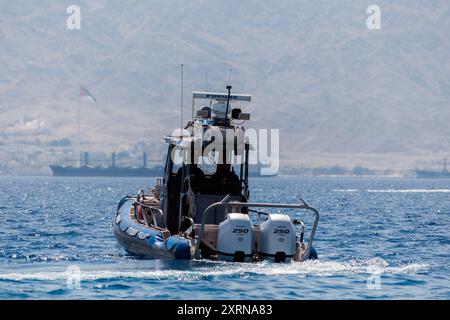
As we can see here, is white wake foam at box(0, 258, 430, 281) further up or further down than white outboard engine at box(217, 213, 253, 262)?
further down

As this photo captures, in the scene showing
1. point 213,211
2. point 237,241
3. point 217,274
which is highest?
point 213,211

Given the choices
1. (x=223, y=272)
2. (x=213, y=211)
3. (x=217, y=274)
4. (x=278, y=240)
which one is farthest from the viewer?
(x=213, y=211)

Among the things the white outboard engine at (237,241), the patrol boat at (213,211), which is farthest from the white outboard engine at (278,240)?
the white outboard engine at (237,241)

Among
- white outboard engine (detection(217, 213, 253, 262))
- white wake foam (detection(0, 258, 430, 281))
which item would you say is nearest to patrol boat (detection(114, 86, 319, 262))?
white outboard engine (detection(217, 213, 253, 262))

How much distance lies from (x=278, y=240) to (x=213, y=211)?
380cm

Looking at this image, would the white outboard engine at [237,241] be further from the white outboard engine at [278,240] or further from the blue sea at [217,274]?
the white outboard engine at [278,240]

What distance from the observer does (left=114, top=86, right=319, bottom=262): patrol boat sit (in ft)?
91.1

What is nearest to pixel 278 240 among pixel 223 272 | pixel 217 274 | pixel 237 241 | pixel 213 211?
pixel 237 241

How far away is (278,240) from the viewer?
27.8 metres

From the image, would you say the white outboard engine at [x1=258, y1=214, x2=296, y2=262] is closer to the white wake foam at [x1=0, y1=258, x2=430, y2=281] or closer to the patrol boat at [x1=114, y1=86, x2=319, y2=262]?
the patrol boat at [x1=114, y1=86, x2=319, y2=262]

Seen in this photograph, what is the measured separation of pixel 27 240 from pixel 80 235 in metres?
3.88

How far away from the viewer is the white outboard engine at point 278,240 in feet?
91.1

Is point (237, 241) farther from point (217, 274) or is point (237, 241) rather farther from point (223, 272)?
point (217, 274)
